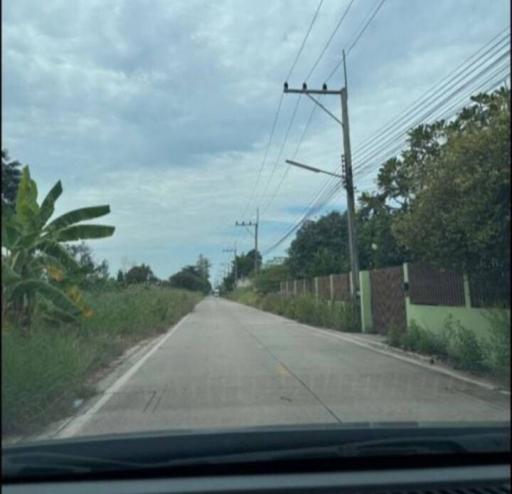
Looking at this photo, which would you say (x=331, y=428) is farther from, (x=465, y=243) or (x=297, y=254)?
(x=297, y=254)

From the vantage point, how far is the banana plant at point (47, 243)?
11.7 m

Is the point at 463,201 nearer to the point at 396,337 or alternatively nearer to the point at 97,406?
the point at 97,406

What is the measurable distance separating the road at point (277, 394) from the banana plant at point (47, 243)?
1.77 metres

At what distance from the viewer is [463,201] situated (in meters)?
12.4

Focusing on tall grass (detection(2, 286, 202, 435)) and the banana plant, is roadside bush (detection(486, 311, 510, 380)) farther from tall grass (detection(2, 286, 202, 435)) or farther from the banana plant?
the banana plant

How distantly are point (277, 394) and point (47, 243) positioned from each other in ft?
17.6

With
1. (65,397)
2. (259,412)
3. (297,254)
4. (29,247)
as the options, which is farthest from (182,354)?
(297,254)

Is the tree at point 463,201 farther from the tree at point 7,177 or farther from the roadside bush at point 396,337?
the tree at point 7,177

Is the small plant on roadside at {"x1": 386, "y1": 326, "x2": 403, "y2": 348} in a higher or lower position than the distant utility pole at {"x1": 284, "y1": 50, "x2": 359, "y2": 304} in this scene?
lower

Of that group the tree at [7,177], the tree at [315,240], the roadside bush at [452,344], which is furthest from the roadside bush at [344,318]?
the tree at [315,240]

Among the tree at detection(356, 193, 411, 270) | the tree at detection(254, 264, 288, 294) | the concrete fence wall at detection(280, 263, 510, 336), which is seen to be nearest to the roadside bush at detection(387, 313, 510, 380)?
the concrete fence wall at detection(280, 263, 510, 336)

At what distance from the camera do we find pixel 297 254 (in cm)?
5891

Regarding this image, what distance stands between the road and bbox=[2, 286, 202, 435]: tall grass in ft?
1.47

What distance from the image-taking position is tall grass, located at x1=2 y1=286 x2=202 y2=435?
5005 millimetres
